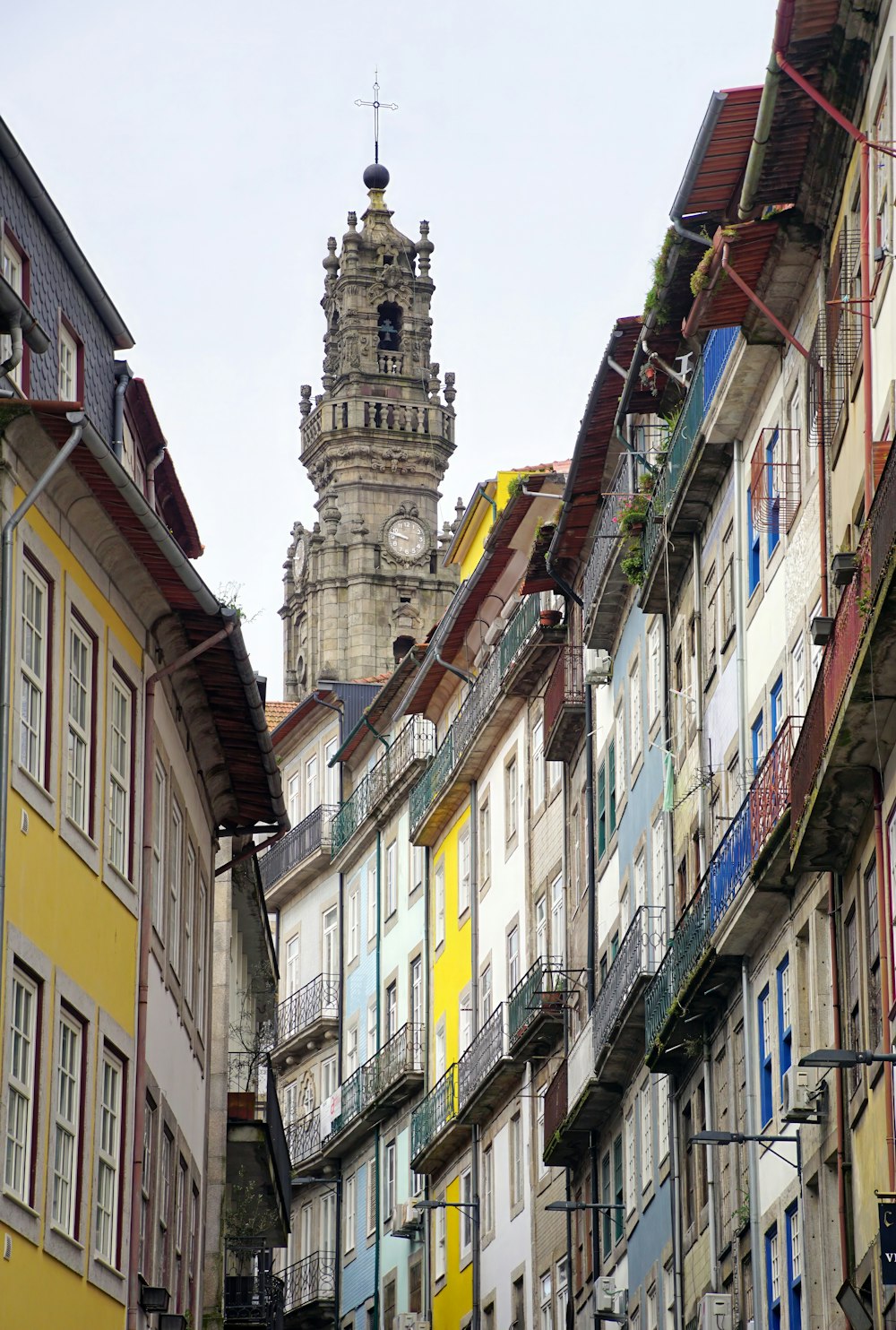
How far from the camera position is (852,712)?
23.3m

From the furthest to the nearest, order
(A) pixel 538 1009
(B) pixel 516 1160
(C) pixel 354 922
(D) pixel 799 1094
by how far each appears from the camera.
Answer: (C) pixel 354 922 → (B) pixel 516 1160 → (A) pixel 538 1009 → (D) pixel 799 1094

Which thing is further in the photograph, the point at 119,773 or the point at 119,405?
the point at 119,405

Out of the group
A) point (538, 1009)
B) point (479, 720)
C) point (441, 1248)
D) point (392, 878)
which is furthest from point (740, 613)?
point (392, 878)

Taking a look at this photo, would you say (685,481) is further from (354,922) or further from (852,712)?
(354,922)

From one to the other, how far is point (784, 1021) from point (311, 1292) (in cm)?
3583

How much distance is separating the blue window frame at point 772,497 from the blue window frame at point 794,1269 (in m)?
7.42

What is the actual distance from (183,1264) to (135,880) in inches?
250

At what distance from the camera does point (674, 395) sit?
38.6 meters

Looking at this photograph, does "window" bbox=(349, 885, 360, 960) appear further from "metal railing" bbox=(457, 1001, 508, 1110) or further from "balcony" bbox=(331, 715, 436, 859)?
"metal railing" bbox=(457, 1001, 508, 1110)

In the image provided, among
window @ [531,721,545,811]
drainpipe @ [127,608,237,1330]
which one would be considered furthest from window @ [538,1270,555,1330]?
drainpipe @ [127,608,237,1330]

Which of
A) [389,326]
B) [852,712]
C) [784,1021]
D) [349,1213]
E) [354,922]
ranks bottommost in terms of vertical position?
[784,1021]

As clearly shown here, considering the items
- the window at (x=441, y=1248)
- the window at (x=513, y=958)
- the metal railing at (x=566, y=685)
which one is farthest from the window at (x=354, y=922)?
the metal railing at (x=566, y=685)

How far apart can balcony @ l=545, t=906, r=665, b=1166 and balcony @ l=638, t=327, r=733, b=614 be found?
4556mm

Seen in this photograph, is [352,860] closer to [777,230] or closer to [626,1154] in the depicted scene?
[626,1154]
